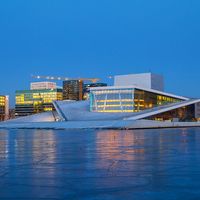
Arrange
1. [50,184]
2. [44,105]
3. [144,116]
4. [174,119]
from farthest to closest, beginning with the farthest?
[44,105] < [174,119] < [144,116] < [50,184]

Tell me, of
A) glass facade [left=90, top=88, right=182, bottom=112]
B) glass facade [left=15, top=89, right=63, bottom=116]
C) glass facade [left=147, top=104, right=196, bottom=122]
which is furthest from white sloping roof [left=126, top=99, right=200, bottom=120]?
glass facade [left=15, top=89, right=63, bottom=116]

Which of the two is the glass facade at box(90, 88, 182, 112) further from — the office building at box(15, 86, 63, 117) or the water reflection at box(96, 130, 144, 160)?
the water reflection at box(96, 130, 144, 160)

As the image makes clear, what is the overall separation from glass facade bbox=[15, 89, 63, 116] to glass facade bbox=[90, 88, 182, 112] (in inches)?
2860

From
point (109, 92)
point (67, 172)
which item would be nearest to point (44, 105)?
point (109, 92)

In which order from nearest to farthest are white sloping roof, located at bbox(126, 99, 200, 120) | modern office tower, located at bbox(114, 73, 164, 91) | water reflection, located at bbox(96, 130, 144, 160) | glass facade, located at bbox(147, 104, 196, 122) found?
water reflection, located at bbox(96, 130, 144, 160) → white sloping roof, located at bbox(126, 99, 200, 120) → glass facade, located at bbox(147, 104, 196, 122) → modern office tower, located at bbox(114, 73, 164, 91)

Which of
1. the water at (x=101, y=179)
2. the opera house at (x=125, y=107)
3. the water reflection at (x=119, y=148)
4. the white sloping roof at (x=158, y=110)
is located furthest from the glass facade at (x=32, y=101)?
the water at (x=101, y=179)

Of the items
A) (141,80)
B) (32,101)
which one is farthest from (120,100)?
(32,101)

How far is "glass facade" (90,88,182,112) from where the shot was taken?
103 meters

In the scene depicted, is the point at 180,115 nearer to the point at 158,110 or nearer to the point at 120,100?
the point at 158,110

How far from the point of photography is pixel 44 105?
179000 mm

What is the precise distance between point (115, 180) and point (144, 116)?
262ft

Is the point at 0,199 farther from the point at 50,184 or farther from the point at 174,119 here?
the point at 174,119

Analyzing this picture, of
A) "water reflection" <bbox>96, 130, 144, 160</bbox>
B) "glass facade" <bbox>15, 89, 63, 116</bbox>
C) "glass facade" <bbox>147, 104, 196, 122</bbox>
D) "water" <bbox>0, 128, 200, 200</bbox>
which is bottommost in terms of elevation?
"water" <bbox>0, 128, 200, 200</bbox>

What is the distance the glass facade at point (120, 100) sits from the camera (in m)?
103
